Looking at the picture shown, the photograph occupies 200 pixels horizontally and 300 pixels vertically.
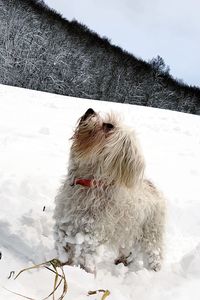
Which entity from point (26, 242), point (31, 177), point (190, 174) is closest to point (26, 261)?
point (26, 242)

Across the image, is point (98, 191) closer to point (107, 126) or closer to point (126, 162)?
point (126, 162)

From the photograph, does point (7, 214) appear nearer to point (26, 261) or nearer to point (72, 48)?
point (26, 261)

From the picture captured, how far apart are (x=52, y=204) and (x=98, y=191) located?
164 cm

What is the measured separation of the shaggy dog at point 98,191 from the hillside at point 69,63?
35.1 metres

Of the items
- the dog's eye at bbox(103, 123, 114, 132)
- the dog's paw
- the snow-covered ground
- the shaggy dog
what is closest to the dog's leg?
the dog's paw

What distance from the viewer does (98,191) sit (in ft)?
10.9

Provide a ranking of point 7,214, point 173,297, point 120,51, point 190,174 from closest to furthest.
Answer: point 173,297
point 7,214
point 190,174
point 120,51

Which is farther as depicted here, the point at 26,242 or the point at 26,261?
the point at 26,242

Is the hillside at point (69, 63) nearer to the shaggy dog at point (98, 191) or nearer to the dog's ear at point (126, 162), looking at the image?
the shaggy dog at point (98, 191)

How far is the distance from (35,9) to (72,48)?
18.1 ft

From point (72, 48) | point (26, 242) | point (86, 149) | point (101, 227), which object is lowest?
point (26, 242)

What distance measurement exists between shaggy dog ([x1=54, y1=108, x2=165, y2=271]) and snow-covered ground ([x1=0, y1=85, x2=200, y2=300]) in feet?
1.01

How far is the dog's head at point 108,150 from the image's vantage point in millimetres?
3182

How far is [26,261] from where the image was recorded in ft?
11.0
